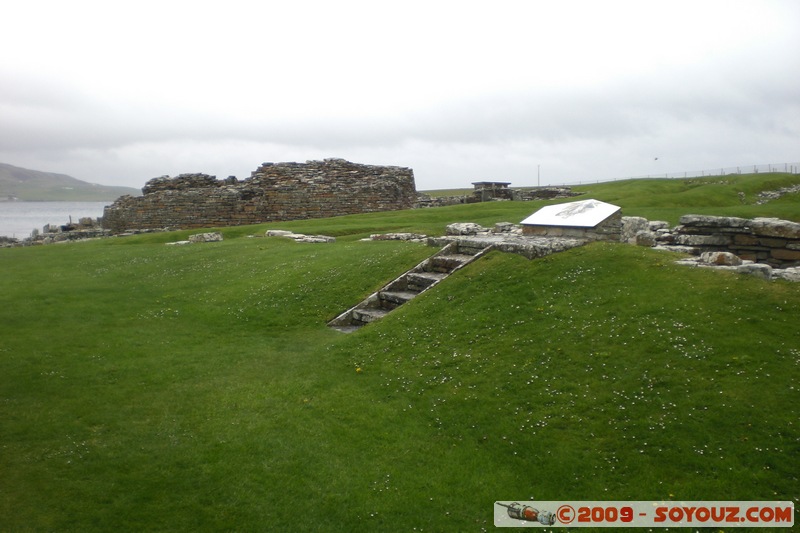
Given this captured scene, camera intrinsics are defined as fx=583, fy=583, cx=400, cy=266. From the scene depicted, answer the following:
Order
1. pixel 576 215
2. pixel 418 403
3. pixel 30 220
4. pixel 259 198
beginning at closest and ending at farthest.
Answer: pixel 418 403 → pixel 576 215 → pixel 259 198 → pixel 30 220

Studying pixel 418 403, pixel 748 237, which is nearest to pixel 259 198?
pixel 748 237

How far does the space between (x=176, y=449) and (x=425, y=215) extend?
25831 mm

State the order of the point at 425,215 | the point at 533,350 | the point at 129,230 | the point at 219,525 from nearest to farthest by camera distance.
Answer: the point at 219,525 < the point at 533,350 < the point at 425,215 < the point at 129,230

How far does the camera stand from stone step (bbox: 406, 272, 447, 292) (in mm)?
15688

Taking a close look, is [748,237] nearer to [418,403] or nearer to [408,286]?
[408,286]

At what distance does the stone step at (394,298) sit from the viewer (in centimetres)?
1527

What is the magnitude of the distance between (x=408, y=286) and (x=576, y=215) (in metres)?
5.18

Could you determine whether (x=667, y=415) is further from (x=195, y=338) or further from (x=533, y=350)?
(x=195, y=338)

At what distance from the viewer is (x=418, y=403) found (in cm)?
1019

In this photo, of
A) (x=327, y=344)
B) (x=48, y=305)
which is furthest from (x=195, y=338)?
(x=48, y=305)

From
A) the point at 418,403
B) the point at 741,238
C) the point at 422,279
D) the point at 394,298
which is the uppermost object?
the point at 741,238

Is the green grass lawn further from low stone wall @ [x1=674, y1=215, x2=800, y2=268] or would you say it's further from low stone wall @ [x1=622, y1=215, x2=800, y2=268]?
low stone wall @ [x1=674, y1=215, x2=800, y2=268]

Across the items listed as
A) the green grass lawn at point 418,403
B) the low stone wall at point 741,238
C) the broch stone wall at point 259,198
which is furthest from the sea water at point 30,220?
the low stone wall at point 741,238

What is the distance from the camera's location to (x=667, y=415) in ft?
27.8
